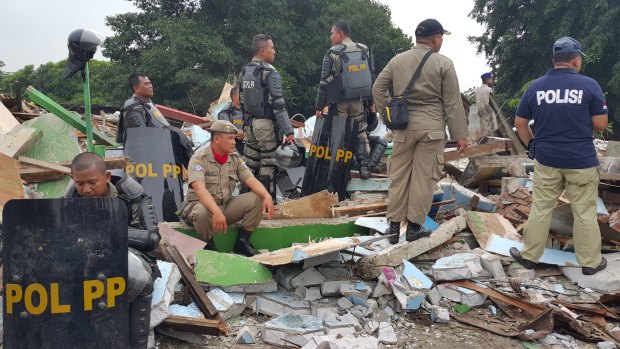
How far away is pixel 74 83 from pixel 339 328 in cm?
2535

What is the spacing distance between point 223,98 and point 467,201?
827cm

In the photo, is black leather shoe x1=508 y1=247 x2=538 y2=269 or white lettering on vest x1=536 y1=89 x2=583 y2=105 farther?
black leather shoe x1=508 y1=247 x2=538 y2=269

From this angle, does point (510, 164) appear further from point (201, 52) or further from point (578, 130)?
point (201, 52)

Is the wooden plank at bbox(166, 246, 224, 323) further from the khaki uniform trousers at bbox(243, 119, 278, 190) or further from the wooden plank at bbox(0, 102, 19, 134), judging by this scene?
the wooden plank at bbox(0, 102, 19, 134)

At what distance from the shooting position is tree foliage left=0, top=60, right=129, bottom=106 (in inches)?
885

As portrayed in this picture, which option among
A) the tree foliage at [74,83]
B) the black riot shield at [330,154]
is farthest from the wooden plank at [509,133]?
the tree foliage at [74,83]

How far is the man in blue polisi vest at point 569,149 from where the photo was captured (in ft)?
14.7

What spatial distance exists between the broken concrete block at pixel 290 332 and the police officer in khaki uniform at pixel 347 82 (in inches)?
131

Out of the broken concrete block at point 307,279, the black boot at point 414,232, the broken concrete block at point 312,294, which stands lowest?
the broken concrete block at point 312,294

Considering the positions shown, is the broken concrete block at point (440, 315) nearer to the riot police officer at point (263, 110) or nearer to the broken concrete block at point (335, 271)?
the broken concrete block at point (335, 271)

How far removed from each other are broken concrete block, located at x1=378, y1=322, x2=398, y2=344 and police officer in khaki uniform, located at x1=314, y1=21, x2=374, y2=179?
10.4ft

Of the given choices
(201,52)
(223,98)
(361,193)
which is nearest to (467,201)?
(361,193)

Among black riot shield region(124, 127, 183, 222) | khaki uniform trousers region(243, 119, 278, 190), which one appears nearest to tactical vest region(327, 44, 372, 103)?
khaki uniform trousers region(243, 119, 278, 190)

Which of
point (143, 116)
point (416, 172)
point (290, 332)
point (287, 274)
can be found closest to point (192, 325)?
point (290, 332)
